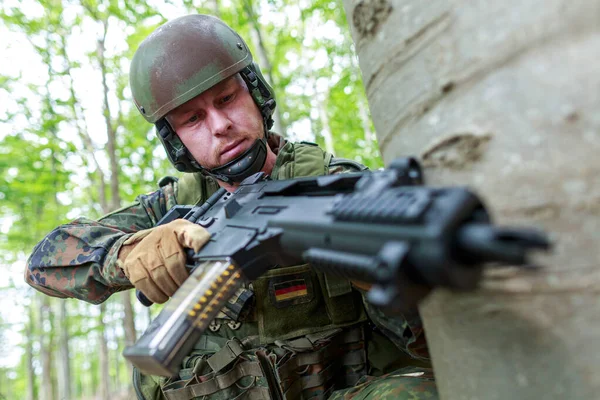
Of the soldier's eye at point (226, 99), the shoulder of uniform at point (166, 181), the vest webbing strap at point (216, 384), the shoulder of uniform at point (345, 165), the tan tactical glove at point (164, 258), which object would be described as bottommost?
the vest webbing strap at point (216, 384)

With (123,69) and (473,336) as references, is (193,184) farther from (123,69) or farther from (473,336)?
(123,69)

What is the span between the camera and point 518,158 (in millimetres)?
757

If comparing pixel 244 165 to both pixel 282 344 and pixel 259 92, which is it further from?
pixel 282 344

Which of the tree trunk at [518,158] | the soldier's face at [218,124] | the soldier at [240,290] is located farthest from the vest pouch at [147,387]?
the tree trunk at [518,158]

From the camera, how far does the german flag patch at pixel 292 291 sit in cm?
228

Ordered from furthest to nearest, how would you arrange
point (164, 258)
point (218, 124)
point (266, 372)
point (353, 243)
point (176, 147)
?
point (176, 147) < point (218, 124) < point (266, 372) < point (164, 258) < point (353, 243)

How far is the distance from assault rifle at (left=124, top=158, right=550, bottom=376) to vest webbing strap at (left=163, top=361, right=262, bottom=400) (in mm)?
798

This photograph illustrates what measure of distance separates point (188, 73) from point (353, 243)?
1.87m

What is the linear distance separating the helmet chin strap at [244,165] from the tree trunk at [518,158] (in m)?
1.58

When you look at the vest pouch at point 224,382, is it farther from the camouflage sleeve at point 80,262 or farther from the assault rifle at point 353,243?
the assault rifle at point 353,243

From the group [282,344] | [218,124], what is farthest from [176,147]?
[282,344]

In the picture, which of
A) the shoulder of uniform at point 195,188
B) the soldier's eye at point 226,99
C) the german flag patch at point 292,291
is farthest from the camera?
the shoulder of uniform at point 195,188

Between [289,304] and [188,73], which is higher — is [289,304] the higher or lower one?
the lower one

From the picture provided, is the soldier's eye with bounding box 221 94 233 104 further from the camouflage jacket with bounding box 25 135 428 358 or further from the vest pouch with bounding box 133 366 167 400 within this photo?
the vest pouch with bounding box 133 366 167 400
